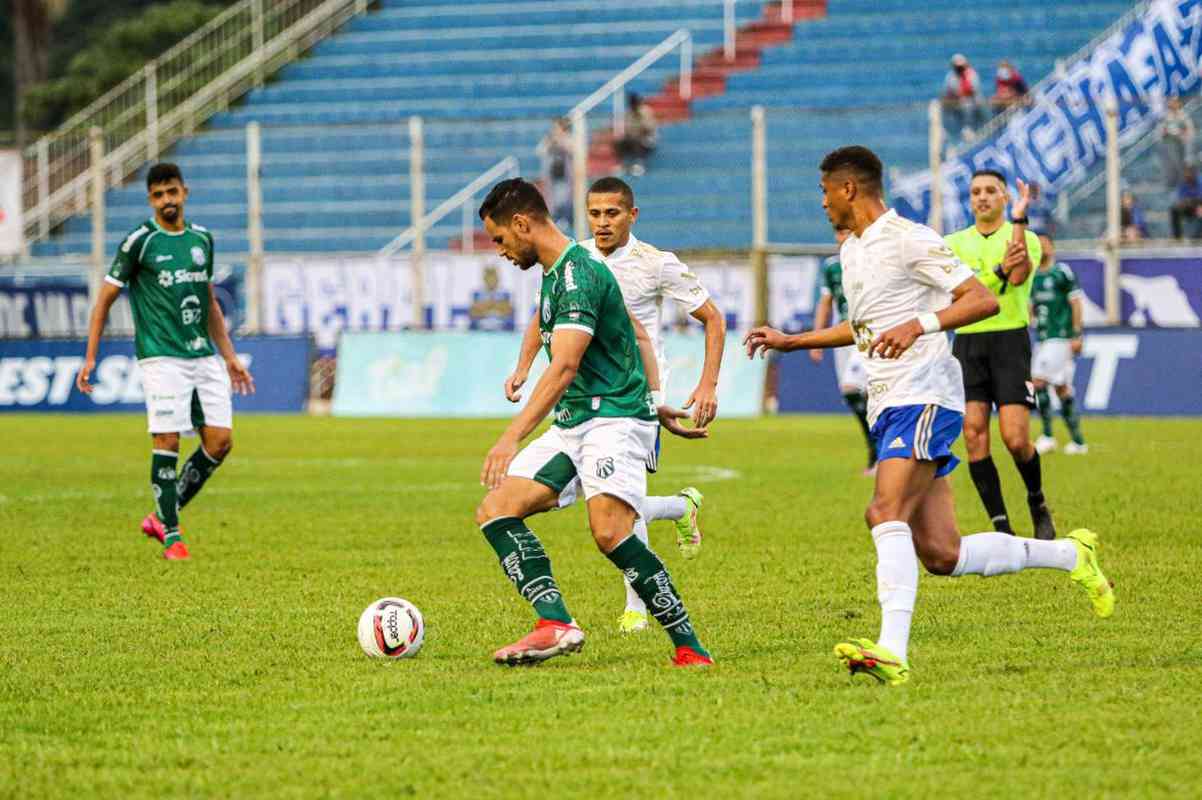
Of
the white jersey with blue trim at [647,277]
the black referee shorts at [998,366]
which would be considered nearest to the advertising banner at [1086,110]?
the black referee shorts at [998,366]

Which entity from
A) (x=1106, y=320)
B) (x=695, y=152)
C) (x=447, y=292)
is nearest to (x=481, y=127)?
(x=447, y=292)

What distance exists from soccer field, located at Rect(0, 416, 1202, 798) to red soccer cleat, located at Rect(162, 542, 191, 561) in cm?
14

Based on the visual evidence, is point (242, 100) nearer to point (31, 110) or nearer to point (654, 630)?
point (31, 110)

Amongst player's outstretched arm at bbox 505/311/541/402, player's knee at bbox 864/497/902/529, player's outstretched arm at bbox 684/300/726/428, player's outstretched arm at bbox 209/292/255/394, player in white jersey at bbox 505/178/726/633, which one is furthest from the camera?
player's outstretched arm at bbox 209/292/255/394

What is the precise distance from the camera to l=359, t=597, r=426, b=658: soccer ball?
27.5 feet

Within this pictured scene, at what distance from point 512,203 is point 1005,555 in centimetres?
243

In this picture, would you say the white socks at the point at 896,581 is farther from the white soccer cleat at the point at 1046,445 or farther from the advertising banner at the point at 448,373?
the advertising banner at the point at 448,373

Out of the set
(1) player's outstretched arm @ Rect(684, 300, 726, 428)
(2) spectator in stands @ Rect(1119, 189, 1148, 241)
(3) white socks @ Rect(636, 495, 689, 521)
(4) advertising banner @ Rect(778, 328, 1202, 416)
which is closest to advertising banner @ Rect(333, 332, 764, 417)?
(4) advertising banner @ Rect(778, 328, 1202, 416)

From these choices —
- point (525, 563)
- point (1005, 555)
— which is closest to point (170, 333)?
point (525, 563)

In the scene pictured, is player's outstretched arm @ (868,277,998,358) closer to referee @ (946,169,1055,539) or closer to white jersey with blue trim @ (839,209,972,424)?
white jersey with blue trim @ (839,209,972,424)

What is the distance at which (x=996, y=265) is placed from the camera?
40.6 ft

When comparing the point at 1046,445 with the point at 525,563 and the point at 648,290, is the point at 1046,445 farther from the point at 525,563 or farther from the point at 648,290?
the point at 525,563

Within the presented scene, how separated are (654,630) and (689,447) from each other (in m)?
14.2

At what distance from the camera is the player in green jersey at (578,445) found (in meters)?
7.85
